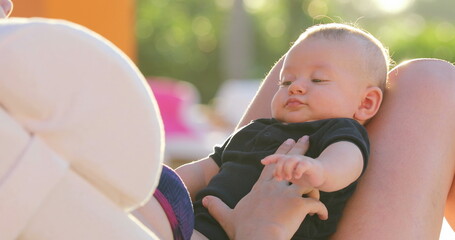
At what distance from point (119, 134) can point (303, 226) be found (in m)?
0.90

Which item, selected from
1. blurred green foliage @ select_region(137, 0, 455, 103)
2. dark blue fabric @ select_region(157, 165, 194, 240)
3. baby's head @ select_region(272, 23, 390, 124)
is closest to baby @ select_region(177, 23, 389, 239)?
baby's head @ select_region(272, 23, 390, 124)

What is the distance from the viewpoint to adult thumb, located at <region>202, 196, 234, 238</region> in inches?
73.4

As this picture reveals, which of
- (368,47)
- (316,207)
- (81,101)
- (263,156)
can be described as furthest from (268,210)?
(81,101)

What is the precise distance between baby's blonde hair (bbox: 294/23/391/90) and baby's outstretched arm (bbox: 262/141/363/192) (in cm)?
35

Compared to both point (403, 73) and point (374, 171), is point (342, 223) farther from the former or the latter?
point (403, 73)

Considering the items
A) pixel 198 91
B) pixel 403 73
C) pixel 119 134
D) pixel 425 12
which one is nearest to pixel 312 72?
pixel 403 73

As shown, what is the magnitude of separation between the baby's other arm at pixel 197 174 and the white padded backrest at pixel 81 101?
1089mm

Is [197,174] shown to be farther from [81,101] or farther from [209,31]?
[209,31]

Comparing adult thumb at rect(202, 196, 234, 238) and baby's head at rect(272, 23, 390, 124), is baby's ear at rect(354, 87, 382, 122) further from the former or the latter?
adult thumb at rect(202, 196, 234, 238)

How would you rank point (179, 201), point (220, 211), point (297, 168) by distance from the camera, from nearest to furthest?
point (179, 201) → point (297, 168) → point (220, 211)

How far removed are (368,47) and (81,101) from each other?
1.28 metres

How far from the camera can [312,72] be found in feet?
7.14

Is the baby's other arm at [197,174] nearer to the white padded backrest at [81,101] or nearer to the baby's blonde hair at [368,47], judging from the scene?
the baby's blonde hair at [368,47]

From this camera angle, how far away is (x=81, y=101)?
1073 mm
